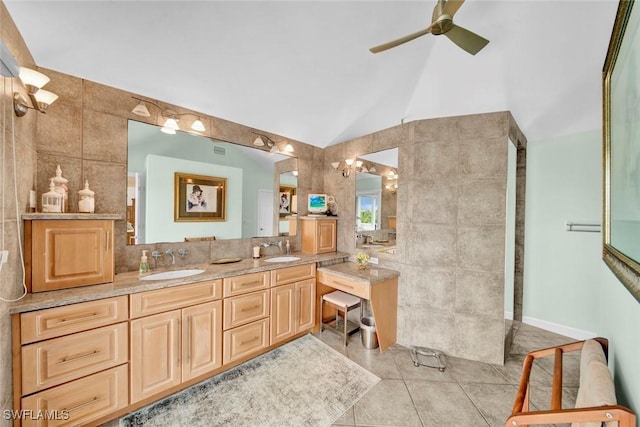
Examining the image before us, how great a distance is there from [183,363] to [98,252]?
42.0 inches

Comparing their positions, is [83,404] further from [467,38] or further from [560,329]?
[560,329]

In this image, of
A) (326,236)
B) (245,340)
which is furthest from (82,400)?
(326,236)

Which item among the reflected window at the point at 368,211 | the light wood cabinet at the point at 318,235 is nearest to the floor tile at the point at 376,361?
the light wood cabinet at the point at 318,235

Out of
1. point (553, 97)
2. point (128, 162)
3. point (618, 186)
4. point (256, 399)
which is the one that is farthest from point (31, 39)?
point (553, 97)

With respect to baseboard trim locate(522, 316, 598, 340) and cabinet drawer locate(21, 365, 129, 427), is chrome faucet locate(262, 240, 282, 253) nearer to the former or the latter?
cabinet drawer locate(21, 365, 129, 427)

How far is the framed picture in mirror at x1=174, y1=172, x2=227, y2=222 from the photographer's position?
2328 millimetres

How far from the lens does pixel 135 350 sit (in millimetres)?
1608

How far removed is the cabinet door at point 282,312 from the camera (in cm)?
236

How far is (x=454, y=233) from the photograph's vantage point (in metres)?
2.33

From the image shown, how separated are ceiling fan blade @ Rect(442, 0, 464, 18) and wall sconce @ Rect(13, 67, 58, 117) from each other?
244cm

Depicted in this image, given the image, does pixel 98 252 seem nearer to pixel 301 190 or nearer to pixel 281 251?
pixel 281 251

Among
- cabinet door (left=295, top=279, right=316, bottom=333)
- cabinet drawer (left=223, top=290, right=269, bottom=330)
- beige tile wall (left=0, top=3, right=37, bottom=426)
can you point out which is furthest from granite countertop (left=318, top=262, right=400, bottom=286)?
beige tile wall (left=0, top=3, right=37, bottom=426)

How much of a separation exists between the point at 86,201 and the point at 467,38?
9.96ft

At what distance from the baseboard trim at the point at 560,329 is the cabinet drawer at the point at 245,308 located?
11.3 feet
